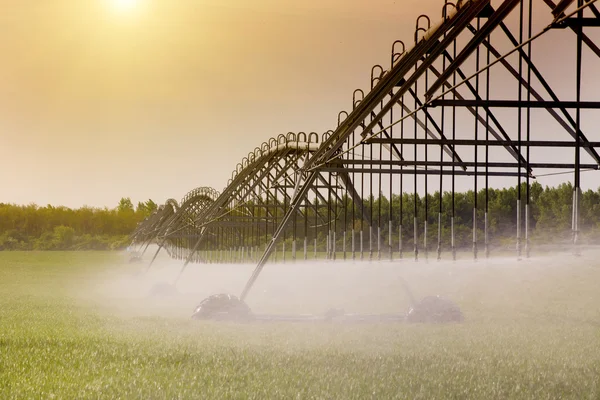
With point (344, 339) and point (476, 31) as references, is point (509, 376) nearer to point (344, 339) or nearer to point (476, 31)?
point (344, 339)

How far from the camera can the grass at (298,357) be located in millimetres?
10633

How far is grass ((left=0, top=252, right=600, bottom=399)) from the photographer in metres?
10.6

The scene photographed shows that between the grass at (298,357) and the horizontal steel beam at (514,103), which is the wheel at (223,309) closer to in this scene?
the grass at (298,357)

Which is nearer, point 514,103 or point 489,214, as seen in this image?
point 514,103

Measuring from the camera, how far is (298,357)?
13.2 meters

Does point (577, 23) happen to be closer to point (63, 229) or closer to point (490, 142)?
point (490, 142)

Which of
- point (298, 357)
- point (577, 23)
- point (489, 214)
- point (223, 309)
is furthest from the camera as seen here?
point (489, 214)

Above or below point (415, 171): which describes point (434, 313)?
below

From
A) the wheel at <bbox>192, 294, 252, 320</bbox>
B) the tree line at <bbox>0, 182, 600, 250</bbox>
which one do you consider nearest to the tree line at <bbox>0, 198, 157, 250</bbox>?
the tree line at <bbox>0, 182, 600, 250</bbox>

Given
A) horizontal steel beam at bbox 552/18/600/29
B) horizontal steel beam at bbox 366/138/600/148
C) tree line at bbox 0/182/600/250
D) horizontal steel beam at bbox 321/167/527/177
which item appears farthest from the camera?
tree line at bbox 0/182/600/250

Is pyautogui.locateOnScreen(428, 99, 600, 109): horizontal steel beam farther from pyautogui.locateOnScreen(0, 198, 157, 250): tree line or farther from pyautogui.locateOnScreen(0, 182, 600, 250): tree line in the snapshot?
pyautogui.locateOnScreen(0, 198, 157, 250): tree line

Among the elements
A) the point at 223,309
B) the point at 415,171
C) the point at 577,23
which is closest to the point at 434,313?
the point at 415,171

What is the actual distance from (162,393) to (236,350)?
149 inches

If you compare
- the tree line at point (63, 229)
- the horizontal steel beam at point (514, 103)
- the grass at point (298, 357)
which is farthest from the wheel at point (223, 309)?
the tree line at point (63, 229)
